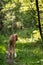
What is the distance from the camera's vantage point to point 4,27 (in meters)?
26.0

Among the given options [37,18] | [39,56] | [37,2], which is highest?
[37,2]

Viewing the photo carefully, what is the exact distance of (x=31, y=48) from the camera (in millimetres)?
16969

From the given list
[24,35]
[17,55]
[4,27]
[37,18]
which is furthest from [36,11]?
[4,27]

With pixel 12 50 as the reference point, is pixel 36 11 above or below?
above

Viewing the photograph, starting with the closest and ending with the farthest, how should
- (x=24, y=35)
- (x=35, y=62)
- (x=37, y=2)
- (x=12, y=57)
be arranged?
1. (x=35, y=62)
2. (x=12, y=57)
3. (x=37, y=2)
4. (x=24, y=35)

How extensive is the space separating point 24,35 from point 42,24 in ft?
21.3

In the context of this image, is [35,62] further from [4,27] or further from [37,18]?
[4,27]

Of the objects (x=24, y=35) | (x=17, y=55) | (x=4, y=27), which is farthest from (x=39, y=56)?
(x=4, y=27)

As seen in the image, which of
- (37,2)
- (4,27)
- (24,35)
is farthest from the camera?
(4,27)

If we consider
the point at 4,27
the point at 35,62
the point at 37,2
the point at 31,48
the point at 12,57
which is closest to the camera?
the point at 35,62

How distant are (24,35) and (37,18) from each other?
252 inches

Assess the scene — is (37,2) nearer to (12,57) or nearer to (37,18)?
(37,18)

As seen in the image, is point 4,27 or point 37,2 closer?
point 37,2

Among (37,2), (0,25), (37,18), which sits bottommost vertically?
(0,25)
